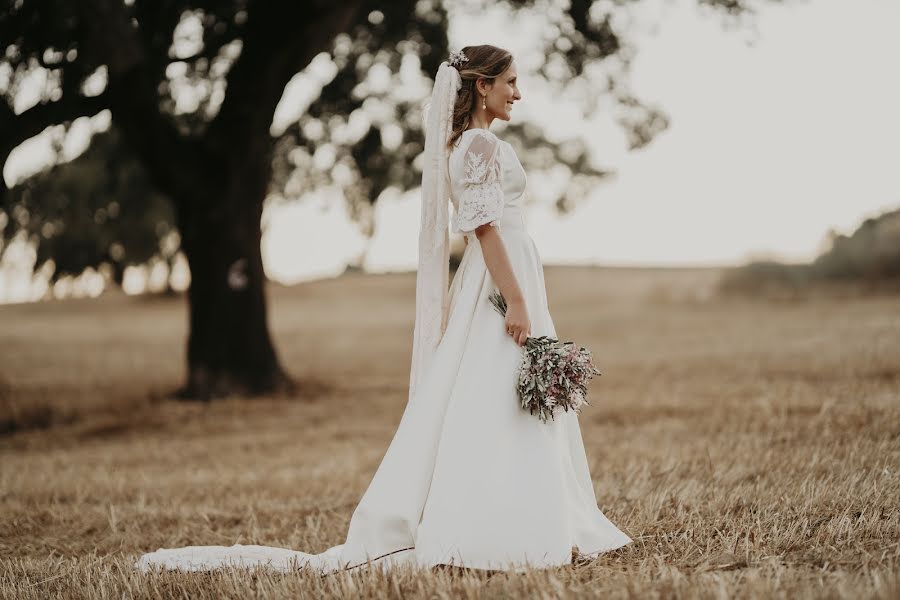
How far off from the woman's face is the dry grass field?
2262mm

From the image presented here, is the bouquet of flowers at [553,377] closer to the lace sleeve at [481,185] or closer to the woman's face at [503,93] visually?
the lace sleeve at [481,185]

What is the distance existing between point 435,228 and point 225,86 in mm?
10073

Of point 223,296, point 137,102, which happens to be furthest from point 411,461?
point 137,102

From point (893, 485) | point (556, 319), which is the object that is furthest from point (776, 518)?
point (556, 319)

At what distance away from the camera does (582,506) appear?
4.19m

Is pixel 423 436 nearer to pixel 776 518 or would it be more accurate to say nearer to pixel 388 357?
pixel 776 518

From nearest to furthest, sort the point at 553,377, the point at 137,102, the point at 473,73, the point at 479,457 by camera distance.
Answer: the point at 553,377 → the point at 479,457 → the point at 473,73 → the point at 137,102

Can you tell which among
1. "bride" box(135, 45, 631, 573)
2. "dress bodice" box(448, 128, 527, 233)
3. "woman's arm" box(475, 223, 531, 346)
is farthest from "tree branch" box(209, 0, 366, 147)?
"woman's arm" box(475, 223, 531, 346)

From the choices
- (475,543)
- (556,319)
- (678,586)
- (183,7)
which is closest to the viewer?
(678,586)

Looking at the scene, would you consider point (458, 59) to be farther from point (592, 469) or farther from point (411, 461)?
point (592, 469)

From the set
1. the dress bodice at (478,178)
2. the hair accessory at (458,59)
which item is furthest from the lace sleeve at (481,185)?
the hair accessory at (458,59)

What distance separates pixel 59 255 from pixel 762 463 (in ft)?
105

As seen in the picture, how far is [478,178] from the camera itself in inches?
159

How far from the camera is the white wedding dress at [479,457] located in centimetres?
390
